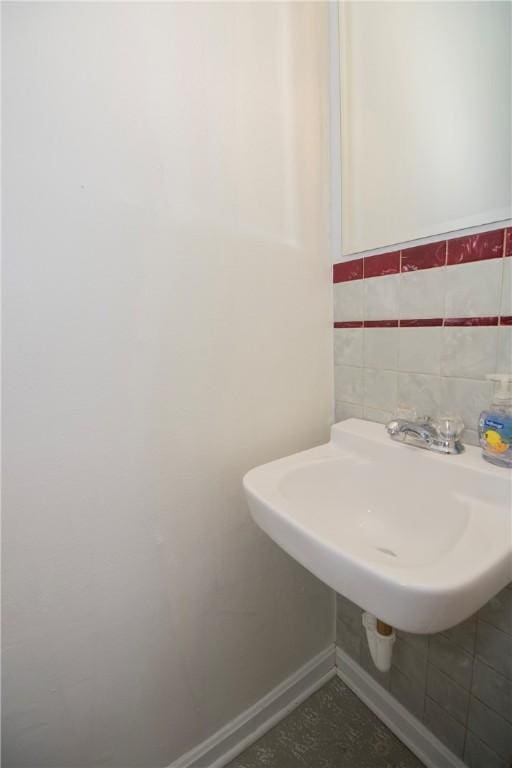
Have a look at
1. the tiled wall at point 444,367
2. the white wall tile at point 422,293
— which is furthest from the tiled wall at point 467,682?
the white wall tile at point 422,293

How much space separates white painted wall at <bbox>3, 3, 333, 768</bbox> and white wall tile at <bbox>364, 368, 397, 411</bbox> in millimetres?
173

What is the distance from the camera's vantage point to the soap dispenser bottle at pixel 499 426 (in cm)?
60

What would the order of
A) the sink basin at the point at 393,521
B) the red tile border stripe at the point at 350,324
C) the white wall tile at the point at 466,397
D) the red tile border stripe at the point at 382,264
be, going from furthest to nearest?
the red tile border stripe at the point at 350,324 < the red tile border stripe at the point at 382,264 < the white wall tile at the point at 466,397 < the sink basin at the point at 393,521

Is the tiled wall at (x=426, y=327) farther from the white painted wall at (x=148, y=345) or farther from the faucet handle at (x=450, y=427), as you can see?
the white painted wall at (x=148, y=345)

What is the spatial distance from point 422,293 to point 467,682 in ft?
2.98

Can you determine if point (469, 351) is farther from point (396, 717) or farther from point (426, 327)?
point (396, 717)

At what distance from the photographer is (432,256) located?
0.71 m

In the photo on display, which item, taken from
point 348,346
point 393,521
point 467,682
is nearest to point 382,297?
point 348,346

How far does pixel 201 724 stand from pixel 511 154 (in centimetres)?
151

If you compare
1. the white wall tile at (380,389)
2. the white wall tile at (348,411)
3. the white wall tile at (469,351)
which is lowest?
the white wall tile at (348,411)

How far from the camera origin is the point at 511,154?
24.7 inches

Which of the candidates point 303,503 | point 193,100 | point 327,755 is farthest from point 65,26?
point 327,755

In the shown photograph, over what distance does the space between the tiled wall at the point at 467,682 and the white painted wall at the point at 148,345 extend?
42cm

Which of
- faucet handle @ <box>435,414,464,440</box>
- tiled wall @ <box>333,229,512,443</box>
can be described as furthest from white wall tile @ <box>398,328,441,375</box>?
faucet handle @ <box>435,414,464,440</box>
